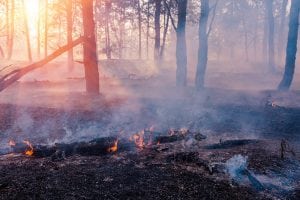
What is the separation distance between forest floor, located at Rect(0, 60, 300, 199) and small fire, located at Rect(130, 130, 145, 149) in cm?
27

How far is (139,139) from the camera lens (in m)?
10.3

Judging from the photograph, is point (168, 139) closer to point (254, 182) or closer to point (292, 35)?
point (254, 182)

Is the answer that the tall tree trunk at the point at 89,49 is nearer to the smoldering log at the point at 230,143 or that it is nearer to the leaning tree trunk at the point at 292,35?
the smoldering log at the point at 230,143

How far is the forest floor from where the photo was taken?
621 centimetres

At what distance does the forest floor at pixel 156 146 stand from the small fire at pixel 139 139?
10.8 inches

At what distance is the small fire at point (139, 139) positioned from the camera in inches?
374

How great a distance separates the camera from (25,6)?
38594 millimetres

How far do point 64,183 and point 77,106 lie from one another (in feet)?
23.1

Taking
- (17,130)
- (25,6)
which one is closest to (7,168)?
(17,130)

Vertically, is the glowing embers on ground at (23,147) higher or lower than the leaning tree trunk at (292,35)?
lower

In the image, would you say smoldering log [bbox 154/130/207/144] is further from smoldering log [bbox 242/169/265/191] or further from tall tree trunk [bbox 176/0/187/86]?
tall tree trunk [bbox 176/0/187/86]

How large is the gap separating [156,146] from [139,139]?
3.91 ft

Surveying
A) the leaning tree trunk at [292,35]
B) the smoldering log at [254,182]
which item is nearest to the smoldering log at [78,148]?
the smoldering log at [254,182]

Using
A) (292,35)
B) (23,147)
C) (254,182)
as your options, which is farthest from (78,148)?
(292,35)
